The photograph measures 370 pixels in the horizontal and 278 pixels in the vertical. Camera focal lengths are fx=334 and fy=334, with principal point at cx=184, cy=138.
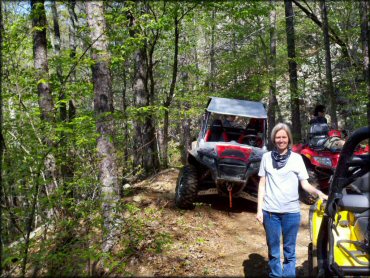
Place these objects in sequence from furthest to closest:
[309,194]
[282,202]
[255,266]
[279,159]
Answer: [309,194]
[255,266]
[279,159]
[282,202]

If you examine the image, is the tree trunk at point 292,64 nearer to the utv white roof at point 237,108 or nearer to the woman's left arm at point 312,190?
the utv white roof at point 237,108

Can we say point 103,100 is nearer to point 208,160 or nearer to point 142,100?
point 208,160

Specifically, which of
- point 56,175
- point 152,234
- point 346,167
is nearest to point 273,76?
point 152,234

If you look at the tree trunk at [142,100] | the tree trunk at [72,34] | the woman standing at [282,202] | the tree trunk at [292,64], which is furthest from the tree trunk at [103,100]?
the tree trunk at [292,64]

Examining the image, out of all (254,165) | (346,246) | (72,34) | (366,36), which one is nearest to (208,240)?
(254,165)

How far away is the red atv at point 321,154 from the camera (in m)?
7.25

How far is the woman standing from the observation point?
11.9 feet

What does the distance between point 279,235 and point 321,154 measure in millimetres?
4342

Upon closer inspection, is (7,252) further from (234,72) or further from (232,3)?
(234,72)

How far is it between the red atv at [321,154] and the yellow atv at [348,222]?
4.60 meters

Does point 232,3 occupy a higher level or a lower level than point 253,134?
higher

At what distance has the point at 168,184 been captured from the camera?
8.82 metres

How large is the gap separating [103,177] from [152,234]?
145cm

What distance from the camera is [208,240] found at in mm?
5996
